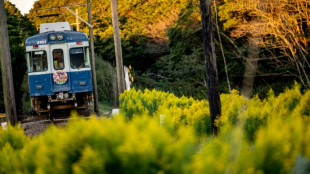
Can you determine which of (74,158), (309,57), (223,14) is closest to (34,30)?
(223,14)

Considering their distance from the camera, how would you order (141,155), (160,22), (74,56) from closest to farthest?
(141,155)
(74,56)
(160,22)

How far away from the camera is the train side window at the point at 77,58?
17.2 meters

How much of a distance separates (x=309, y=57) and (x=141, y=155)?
17.9m

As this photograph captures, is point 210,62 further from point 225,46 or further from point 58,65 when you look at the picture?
point 225,46

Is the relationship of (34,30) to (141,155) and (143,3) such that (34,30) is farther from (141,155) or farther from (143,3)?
(141,155)

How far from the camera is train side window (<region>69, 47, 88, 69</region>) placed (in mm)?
17188

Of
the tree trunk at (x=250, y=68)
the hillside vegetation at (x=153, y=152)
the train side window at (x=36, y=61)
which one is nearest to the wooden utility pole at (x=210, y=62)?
the hillside vegetation at (x=153, y=152)

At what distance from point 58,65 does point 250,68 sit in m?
10.3

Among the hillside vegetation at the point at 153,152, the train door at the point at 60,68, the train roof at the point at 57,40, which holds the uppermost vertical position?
the train roof at the point at 57,40

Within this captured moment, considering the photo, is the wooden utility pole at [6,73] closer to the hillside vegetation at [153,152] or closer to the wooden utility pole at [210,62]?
the wooden utility pole at [210,62]

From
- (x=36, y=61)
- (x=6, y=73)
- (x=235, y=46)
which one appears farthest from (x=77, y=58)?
(x=235, y=46)

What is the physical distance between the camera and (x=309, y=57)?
18.9m

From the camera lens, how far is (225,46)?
2312cm

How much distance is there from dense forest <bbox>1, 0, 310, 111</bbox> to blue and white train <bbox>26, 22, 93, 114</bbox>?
10.8 feet
